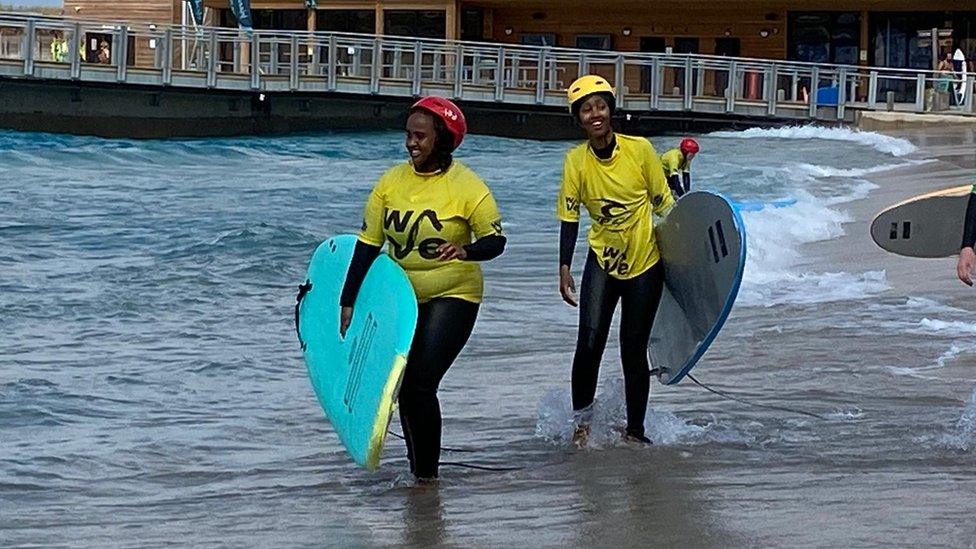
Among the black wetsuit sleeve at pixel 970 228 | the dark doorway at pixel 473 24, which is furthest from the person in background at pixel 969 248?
the dark doorway at pixel 473 24

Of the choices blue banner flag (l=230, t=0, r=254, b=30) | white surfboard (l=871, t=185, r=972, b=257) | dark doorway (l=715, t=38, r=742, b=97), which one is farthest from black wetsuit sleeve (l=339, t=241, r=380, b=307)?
dark doorway (l=715, t=38, r=742, b=97)

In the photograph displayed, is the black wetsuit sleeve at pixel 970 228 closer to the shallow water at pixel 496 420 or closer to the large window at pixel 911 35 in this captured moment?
the shallow water at pixel 496 420

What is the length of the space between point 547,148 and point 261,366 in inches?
1065

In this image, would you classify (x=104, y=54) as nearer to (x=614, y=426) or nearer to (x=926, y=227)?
(x=926, y=227)

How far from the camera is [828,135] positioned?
34.3 m

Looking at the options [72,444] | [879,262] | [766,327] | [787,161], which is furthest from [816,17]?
[72,444]

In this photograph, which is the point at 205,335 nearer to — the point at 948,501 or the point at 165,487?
the point at 165,487

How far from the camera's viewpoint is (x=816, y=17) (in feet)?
155

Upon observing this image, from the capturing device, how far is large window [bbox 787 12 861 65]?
153 ft

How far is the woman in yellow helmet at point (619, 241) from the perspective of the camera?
21.2 feet

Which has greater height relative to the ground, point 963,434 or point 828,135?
point 828,135

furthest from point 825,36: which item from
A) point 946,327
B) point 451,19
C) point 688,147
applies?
point 946,327

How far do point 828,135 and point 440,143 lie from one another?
97.2 ft

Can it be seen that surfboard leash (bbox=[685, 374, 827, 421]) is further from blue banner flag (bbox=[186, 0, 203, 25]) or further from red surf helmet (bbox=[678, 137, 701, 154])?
blue banner flag (bbox=[186, 0, 203, 25])
